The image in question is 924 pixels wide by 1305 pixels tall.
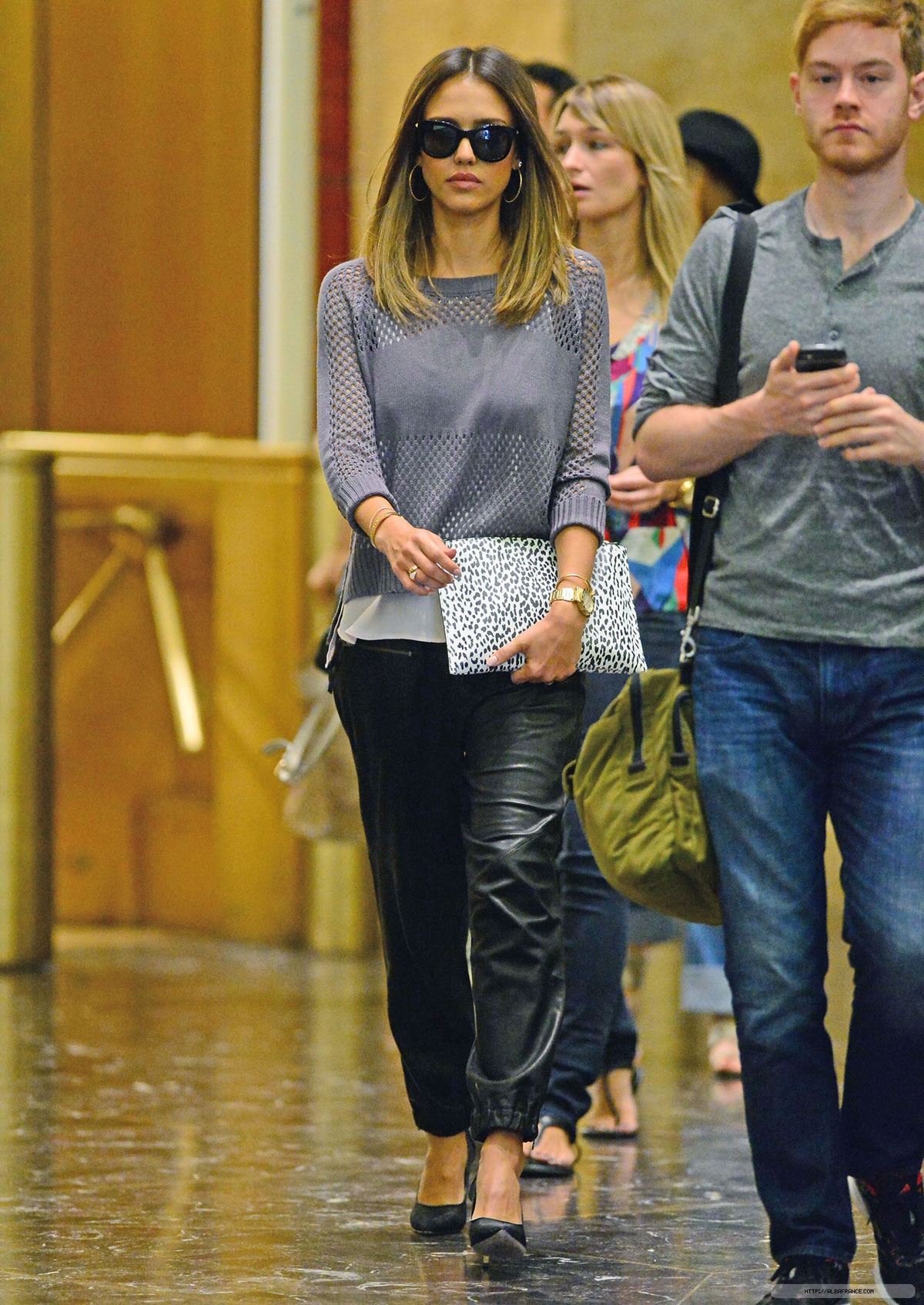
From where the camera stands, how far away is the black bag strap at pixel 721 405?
3252 millimetres

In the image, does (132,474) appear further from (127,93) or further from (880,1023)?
(880,1023)

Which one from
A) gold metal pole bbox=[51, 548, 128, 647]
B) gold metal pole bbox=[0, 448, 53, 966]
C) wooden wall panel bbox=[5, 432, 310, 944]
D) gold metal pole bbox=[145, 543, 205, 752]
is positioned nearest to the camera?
gold metal pole bbox=[0, 448, 53, 966]

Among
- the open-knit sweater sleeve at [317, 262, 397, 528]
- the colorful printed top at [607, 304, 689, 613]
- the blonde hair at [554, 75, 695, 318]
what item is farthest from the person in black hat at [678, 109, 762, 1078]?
the open-knit sweater sleeve at [317, 262, 397, 528]

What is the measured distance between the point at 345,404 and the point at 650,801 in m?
0.79

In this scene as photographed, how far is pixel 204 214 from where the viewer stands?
8164 mm

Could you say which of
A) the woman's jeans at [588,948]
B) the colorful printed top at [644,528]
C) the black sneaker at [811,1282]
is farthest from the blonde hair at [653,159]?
the black sneaker at [811,1282]

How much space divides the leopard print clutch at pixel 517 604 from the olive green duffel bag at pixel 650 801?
7.0 inches

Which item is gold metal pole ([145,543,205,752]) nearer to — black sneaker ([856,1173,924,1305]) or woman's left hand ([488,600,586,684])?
woman's left hand ([488,600,586,684])

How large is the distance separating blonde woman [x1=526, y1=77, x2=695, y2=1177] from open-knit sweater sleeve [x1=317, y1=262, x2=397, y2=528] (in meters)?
0.74

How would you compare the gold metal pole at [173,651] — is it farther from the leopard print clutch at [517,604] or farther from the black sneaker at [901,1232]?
the black sneaker at [901,1232]

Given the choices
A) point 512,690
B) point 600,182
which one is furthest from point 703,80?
point 512,690

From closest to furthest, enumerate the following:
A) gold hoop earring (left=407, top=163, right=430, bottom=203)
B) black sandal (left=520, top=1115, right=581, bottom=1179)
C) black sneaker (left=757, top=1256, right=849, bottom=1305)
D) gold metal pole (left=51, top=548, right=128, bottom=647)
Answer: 1. black sneaker (left=757, top=1256, right=849, bottom=1305)
2. gold hoop earring (left=407, top=163, right=430, bottom=203)
3. black sandal (left=520, top=1115, right=581, bottom=1179)
4. gold metal pole (left=51, top=548, right=128, bottom=647)

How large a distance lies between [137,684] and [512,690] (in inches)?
205

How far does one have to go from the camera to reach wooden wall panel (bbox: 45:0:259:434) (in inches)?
318
